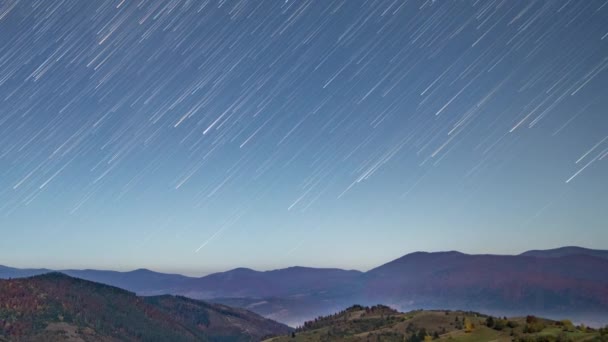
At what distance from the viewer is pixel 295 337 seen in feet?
479

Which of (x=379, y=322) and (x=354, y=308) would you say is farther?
(x=354, y=308)

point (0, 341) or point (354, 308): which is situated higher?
point (354, 308)

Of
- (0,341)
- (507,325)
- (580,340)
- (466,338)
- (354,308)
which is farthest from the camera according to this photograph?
(354,308)

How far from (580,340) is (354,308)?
15856cm

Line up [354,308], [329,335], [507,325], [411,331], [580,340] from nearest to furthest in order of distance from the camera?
[580,340], [507,325], [411,331], [329,335], [354,308]

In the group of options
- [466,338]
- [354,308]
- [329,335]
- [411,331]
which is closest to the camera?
[466,338]

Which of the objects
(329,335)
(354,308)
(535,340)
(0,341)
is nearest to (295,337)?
(329,335)

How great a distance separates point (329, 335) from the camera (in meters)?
139

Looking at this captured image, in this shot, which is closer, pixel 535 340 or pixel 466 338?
pixel 535 340

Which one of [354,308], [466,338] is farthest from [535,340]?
[354,308]

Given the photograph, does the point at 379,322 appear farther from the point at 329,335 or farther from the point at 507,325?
the point at 507,325

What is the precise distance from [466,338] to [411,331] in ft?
162

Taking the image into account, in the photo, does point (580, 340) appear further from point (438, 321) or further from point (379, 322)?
point (379, 322)

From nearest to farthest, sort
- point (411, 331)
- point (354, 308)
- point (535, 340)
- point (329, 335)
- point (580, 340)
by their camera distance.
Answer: point (580, 340) < point (535, 340) < point (411, 331) < point (329, 335) < point (354, 308)
